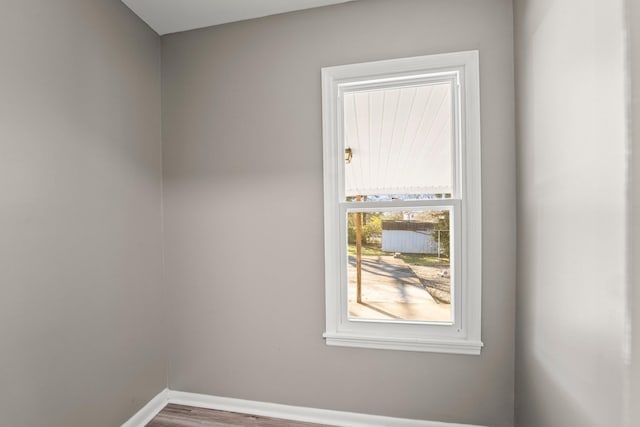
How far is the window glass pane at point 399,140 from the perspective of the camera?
6.08 ft

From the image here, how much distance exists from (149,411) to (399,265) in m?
1.81

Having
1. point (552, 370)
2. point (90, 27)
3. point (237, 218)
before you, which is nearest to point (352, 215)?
point (237, 218)

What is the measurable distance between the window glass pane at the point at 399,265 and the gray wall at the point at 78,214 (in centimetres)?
133

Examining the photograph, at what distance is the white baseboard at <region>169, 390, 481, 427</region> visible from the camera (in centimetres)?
186

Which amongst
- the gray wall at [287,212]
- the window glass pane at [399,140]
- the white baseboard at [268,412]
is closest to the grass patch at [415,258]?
the gray wall at [287,212]

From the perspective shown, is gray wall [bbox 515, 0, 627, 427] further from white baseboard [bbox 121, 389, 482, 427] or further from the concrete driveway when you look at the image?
white baseboard [bbox 121, 389, 482, 427]

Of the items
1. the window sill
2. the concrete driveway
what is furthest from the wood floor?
the concrete driveway

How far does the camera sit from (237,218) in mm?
2068

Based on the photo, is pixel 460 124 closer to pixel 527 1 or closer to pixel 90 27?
pixel 527 1

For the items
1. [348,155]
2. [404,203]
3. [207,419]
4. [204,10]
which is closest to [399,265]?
[404,203]

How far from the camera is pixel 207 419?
6.50 feet

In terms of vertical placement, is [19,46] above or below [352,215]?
above

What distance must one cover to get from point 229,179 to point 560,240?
1.78 m

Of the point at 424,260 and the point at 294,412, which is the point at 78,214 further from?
Result: the point at 424,260
